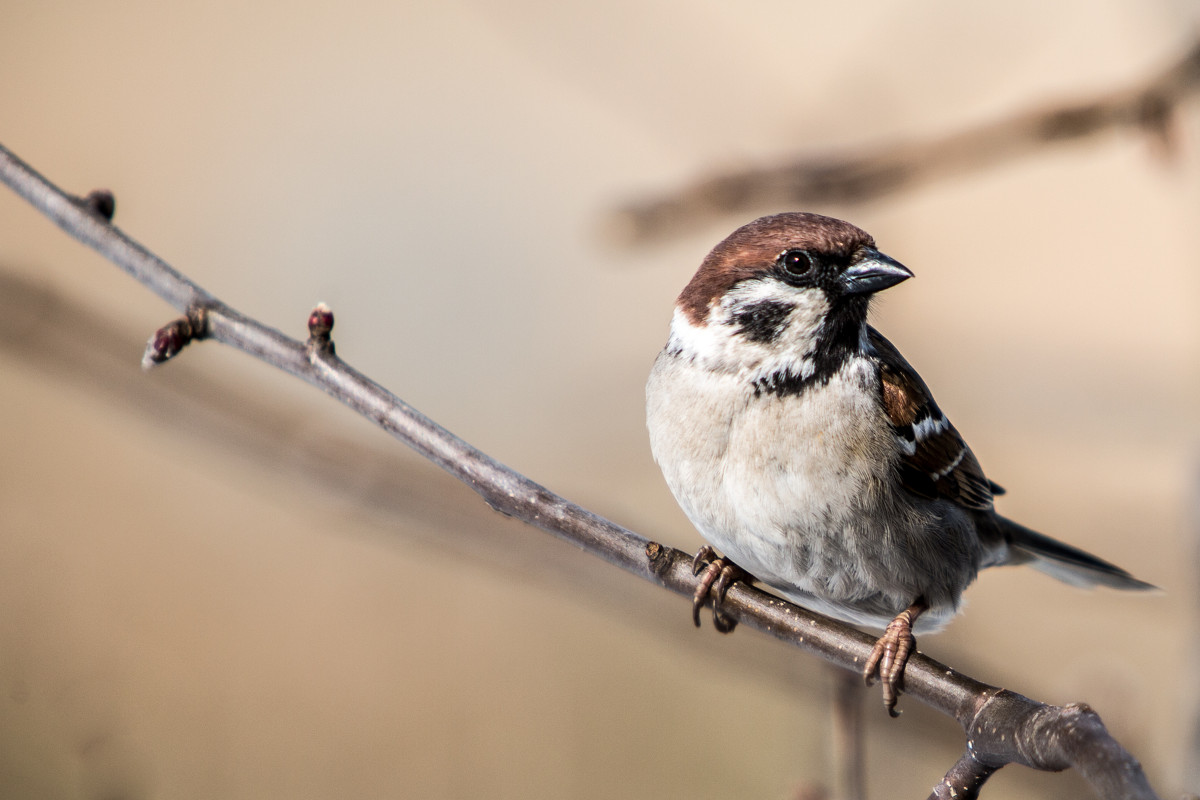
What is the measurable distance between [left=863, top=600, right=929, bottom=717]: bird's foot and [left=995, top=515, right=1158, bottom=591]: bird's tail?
2.76 ft

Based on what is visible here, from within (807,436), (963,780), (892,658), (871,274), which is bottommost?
(963,780)

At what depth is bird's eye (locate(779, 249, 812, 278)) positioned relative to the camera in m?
2.30

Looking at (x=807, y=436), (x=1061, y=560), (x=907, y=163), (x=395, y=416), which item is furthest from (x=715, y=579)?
(x=1061, y=560)

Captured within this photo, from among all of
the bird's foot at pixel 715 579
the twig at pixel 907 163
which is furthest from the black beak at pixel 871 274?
the bird's foot at pixel 715 579

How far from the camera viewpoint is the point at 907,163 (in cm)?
208

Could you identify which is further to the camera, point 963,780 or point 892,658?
point 892,658

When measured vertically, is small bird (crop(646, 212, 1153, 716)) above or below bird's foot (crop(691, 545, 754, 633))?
above

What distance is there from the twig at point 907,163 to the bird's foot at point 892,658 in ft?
3.19

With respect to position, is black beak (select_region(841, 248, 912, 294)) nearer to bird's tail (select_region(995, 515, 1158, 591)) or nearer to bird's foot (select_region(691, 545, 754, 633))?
bird's foot (select_region(691, 545, 754, 633))

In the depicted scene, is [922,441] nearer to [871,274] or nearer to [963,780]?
[871,274]

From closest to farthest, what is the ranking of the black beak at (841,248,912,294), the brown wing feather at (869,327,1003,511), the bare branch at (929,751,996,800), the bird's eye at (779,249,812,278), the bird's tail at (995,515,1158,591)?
1. the bare branch at (929,751,996,800)
2. the black beak at (841,248,912,294)
3. the bird's eye at (779,249,812,278)
4. the brown wing feather at (869,327,1003,511)
5. the bird's tail at (995,515,1158,591)

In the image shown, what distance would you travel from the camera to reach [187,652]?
3764 millimetres

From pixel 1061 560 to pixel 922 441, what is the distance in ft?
3.45

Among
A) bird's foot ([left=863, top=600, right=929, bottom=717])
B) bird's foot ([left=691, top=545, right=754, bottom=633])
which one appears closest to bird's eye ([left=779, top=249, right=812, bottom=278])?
bird's foot ([left=691, top=545, right=754, bottom=633])
